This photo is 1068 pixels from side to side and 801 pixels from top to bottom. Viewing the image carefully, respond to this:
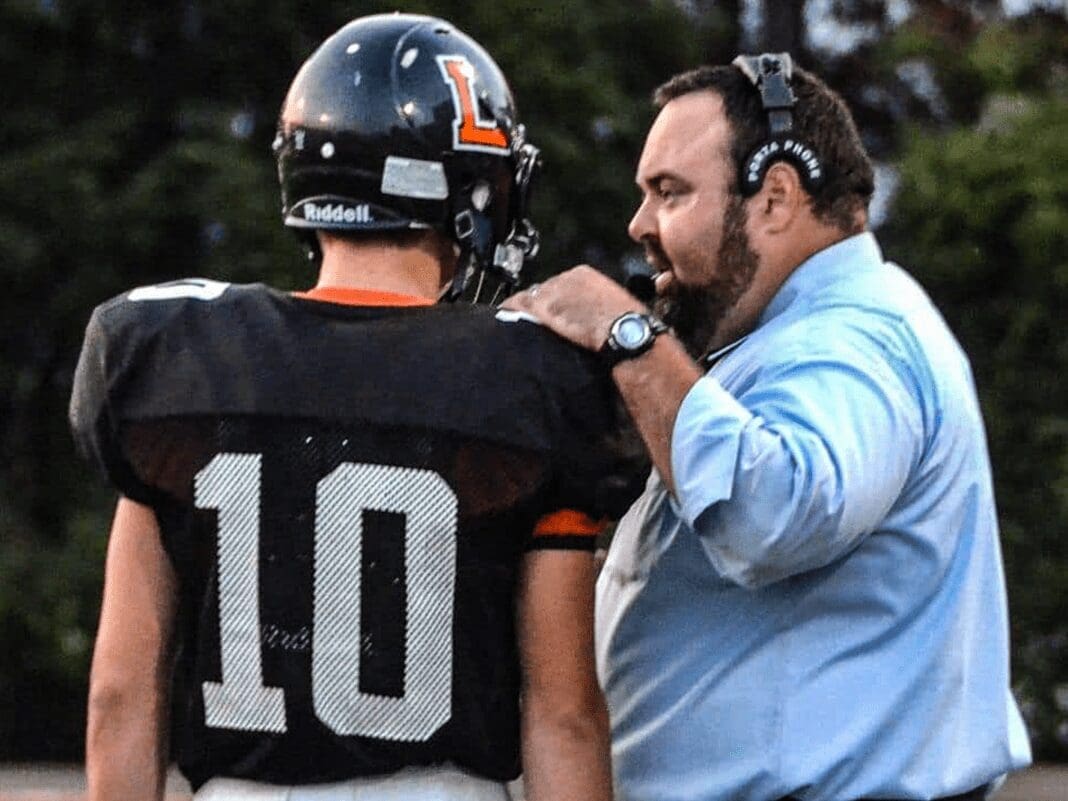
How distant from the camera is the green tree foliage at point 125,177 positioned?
8.91 metres

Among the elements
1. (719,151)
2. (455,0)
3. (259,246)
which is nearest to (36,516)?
(259,246)

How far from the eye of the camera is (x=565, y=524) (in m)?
2.87

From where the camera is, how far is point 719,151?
136 inches

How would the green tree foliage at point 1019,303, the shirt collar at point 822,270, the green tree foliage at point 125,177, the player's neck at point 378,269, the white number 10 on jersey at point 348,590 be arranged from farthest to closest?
1. the green tree foliage at point 125,177
2. the green tree foliage at point 1019,303
3. the shirt collar at point 822,270
4. the player's neck at point 378,269
5. the white number 10 on jersey at point 348,590

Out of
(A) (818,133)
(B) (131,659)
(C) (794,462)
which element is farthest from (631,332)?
(B) (131,659)

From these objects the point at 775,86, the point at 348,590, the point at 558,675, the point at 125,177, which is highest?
the point at 775,86

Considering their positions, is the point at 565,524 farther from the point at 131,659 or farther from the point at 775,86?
the point at 775,86

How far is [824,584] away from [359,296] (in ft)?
2.64

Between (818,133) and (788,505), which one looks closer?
(788,505)

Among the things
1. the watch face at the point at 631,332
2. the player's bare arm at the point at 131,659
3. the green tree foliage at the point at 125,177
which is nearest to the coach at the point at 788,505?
the watch face at the point at 631,332

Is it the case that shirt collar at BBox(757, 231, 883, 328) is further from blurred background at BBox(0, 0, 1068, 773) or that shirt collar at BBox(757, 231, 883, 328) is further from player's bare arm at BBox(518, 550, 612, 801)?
Answer: blurred background at BBox(0, 0, 1068, 773)

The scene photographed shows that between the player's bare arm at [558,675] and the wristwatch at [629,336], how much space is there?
28 cm

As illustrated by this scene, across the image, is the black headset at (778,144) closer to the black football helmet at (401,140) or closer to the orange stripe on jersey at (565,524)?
the black football helmet at (401,140)

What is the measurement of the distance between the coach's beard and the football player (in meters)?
0.58
